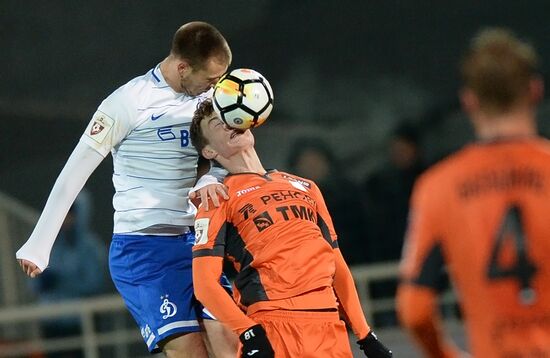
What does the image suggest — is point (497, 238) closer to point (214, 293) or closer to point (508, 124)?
point (508, 124)

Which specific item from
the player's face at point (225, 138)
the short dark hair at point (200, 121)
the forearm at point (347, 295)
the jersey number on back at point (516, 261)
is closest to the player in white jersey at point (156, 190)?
the short dark hair at point (200, 121)

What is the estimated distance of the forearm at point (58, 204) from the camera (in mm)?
4441

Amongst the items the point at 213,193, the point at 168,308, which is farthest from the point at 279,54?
the point at 213,193

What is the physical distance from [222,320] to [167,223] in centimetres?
71

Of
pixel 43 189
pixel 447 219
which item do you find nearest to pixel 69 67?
pixel 43 189

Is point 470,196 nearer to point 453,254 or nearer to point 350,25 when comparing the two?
point 453,254

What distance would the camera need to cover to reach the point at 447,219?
2715 mm

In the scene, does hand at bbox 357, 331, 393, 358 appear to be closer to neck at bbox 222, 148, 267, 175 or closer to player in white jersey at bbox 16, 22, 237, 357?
player in white jersey at bbox 16, 22, 237, 357

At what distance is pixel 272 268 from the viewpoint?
3.98 m

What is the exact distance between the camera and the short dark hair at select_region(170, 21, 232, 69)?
14.4 ft

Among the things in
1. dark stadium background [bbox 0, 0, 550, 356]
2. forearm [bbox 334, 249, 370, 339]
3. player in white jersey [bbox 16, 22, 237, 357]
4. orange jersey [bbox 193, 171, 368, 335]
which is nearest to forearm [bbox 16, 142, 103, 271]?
player in white jersey [bbox 16, 22, 237, 357]

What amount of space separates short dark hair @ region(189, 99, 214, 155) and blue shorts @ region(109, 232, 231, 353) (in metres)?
0.42

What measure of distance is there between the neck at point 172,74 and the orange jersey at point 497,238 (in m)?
1.93

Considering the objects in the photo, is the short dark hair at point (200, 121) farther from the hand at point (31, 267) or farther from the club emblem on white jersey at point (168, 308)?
the hand at point (31, 267)
